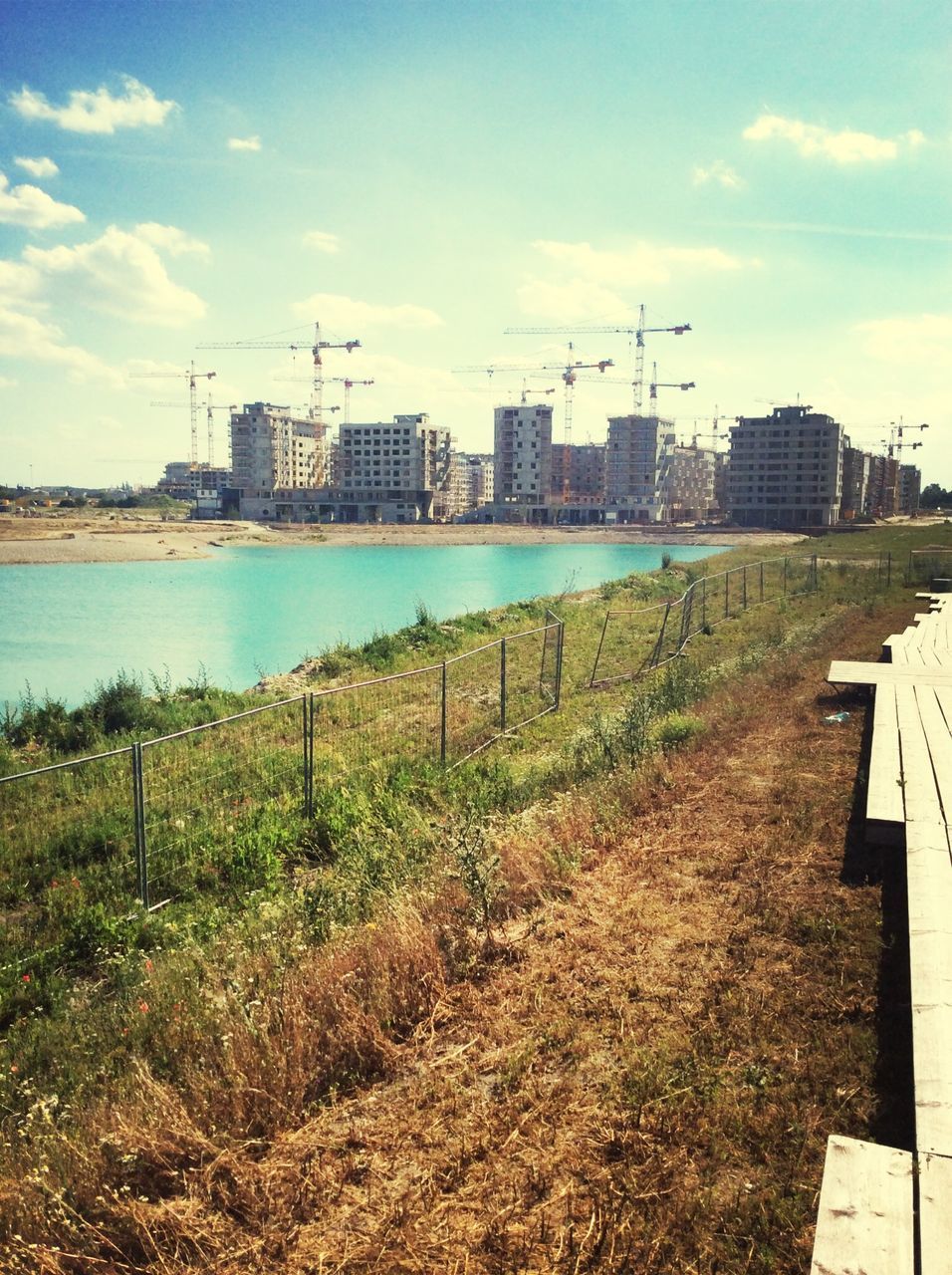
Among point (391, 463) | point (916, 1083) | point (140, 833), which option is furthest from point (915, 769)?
point (391, 463)

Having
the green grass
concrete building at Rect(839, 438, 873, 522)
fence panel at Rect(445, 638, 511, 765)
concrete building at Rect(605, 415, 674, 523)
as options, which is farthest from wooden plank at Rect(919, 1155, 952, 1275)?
concrete building at Rect(605, 415, 674, 523)

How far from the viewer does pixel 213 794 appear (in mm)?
11531

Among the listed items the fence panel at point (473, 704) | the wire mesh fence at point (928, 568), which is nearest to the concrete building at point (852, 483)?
the wire mesh fence at point (928, 568)

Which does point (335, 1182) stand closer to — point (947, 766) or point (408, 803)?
point (947, 766)

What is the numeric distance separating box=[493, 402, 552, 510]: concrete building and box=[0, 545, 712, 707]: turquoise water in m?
81.5

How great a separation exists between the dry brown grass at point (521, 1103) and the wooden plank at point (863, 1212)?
171 mm

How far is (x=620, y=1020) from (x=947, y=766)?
4.49 meters

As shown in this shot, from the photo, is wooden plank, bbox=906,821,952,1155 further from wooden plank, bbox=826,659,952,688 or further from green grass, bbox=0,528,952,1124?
wooden plank, bbox=826,659,952,688

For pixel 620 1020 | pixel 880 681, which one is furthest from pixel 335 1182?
pixel 880 681

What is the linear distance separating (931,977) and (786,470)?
152995 mm

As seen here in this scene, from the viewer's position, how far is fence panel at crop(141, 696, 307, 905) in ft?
30.6

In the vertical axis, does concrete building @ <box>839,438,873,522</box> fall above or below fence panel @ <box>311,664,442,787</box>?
above

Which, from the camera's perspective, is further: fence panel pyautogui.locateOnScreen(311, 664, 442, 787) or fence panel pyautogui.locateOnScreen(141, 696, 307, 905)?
fence panel pyautogui.locateOnScreen(311, 664, 442, 787)

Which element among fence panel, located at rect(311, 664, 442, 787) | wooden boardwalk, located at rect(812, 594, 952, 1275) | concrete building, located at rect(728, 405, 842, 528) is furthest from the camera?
concrete building, located at rect(728, 405, 842, 528)
